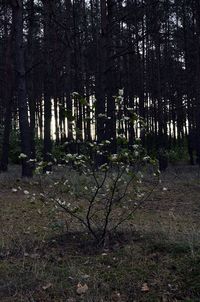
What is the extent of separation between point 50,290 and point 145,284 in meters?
1.05

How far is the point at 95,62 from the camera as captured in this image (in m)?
27.4

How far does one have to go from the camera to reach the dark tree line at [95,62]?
14.8 meters

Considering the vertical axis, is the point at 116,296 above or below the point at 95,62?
below

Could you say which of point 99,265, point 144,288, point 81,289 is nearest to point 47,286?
point 81,289

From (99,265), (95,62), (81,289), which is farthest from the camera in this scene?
(95,62)

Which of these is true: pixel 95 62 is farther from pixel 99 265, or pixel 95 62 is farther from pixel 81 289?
pixel 81 289

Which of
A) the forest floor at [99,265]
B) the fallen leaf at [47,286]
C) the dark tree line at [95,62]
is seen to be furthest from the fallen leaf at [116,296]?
the dark tree line at [95,62]

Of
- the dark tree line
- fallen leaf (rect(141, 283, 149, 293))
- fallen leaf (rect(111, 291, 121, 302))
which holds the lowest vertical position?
fallen leaf (rect(111, 291, 121, 302))

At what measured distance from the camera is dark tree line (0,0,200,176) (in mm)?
14773

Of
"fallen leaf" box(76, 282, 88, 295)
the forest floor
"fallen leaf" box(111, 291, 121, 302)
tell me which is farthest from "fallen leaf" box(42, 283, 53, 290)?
"fallen leaf" box(111, 291, 121, 302)

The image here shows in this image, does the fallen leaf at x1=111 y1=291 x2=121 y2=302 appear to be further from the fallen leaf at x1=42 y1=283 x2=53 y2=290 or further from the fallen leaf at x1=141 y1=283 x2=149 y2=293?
the fallen leaf at x1=42 y1=283 x2=53 y2=290

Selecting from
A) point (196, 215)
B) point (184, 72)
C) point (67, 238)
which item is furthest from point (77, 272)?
point (184, 72)

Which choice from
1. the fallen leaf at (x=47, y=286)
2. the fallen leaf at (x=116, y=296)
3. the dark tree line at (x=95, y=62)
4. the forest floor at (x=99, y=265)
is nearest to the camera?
the fallen leaf at (x=116, y=296)

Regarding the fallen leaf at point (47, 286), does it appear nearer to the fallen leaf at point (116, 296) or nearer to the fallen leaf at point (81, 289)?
the fallen leaf at point (81, 289)
